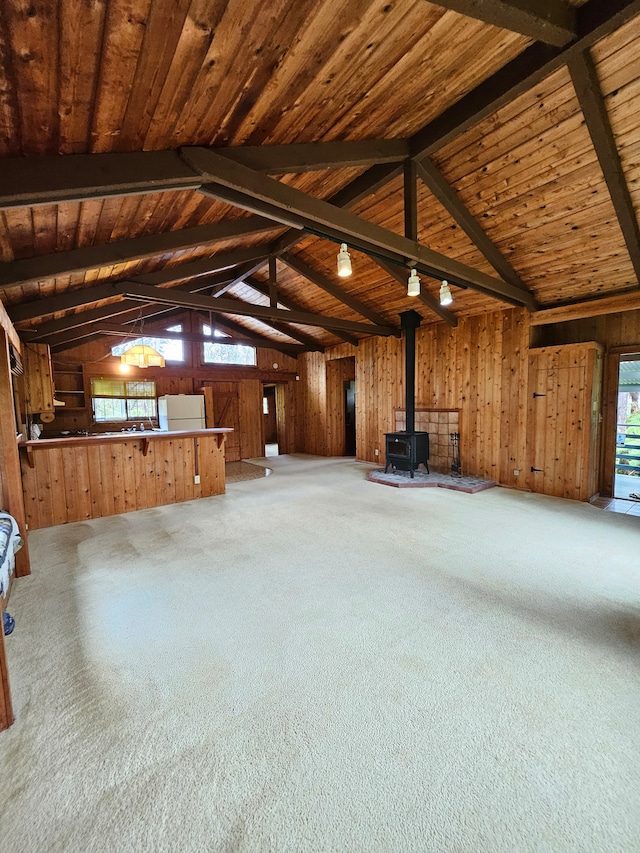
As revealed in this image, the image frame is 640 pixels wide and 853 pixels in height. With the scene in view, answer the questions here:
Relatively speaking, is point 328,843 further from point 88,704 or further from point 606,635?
Result: point 606,635

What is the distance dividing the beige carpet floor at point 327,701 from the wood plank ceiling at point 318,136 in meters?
2.54

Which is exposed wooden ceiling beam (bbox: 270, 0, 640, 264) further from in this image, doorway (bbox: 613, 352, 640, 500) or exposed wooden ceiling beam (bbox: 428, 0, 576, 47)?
doorway (bbox: 613, 352, 640, 500)

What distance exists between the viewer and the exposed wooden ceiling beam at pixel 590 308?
4.45 m

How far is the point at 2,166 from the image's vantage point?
1.77m

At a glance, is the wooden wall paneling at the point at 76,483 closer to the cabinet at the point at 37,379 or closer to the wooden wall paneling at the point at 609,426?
the cabinet at the point at 37,379

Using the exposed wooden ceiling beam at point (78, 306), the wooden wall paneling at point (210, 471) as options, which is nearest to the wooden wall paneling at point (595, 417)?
the wooden wall paneling at point (210, 471)

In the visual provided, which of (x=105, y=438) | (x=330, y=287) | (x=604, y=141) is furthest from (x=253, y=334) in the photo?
(x=604, y=141)

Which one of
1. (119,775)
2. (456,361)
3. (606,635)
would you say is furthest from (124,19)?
(456,361)

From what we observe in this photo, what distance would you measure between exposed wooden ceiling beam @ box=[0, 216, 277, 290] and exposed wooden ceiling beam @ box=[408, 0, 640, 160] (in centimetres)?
182

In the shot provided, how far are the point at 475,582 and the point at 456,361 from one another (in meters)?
4.73

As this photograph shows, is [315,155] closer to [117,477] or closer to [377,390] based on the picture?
[117,477]

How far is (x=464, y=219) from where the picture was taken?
13.2 feet

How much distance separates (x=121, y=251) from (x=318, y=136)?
6.80ft

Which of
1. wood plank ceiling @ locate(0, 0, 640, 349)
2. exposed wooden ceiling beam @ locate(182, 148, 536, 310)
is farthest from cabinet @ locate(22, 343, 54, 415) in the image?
exposed wooden ceiling beam @ locate(182, 148, 536, 310)
